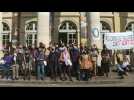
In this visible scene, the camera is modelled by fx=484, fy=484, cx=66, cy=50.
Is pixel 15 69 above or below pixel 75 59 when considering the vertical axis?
below

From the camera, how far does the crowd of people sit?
564 inches

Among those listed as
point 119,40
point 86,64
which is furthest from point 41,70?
point 119,40

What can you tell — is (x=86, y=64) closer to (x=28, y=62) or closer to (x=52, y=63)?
(x=52, y=63)

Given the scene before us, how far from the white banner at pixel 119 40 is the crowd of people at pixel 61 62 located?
0.20 metres

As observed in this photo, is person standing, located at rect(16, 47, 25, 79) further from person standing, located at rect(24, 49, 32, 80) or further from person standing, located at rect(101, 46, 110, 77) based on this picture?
A: person standing, located at rect(101, 46, 110, 77)

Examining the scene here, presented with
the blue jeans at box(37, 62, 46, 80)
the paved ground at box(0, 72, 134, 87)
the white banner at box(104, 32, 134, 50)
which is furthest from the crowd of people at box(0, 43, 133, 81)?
the paved ground at box(0, 72, 134, 87)

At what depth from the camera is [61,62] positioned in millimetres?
14961

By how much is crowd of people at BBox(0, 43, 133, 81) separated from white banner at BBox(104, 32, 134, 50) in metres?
0.20

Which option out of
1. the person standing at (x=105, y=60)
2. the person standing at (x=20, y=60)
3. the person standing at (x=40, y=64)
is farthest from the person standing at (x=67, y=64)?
the person standing at (x=20, y=60)

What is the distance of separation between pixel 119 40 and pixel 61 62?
201 centimetres

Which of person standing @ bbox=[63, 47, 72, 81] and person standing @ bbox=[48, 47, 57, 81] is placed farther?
person standing @ bbox=[63, 47, 72, 81]

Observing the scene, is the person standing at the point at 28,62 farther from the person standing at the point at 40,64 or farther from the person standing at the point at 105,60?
the person standing at the point at 105,60
